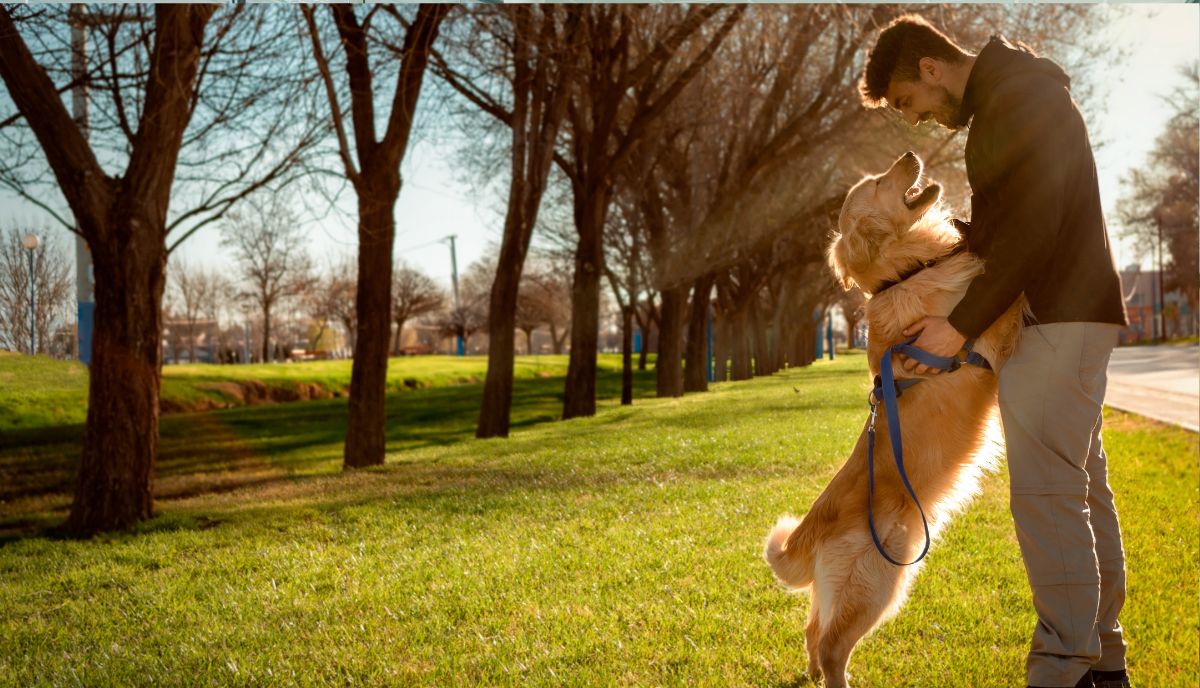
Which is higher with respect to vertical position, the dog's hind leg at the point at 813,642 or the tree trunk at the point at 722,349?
the tree trunk at the point at 722,349

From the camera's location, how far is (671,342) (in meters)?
24.2

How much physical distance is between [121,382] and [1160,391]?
18.3m

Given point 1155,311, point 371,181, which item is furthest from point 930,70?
point 1155,311

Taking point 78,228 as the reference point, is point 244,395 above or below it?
below

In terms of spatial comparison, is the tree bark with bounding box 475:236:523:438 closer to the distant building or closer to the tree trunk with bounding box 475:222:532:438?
the tree trunk with bounding box 475:222:532:438

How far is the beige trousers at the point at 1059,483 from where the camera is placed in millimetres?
2807

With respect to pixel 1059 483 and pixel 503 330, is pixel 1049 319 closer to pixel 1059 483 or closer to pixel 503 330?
pixel 1059 483

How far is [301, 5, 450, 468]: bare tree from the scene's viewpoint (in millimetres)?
10727

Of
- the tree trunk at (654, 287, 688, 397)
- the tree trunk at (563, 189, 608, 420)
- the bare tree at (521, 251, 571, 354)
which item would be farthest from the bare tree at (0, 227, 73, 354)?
the bare tree at (521, 251, 571, 354)

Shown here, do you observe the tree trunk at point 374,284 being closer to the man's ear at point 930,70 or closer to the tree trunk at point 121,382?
the tree trunk at point 121,382

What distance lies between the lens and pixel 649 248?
24.5 metres

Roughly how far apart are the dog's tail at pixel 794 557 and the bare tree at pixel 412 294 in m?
46.0

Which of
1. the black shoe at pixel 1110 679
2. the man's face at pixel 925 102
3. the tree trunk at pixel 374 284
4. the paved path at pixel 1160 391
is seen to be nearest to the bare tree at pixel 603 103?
the tree trunk at pixel 374 284

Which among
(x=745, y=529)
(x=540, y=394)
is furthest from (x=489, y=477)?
(x=540, y=394)
